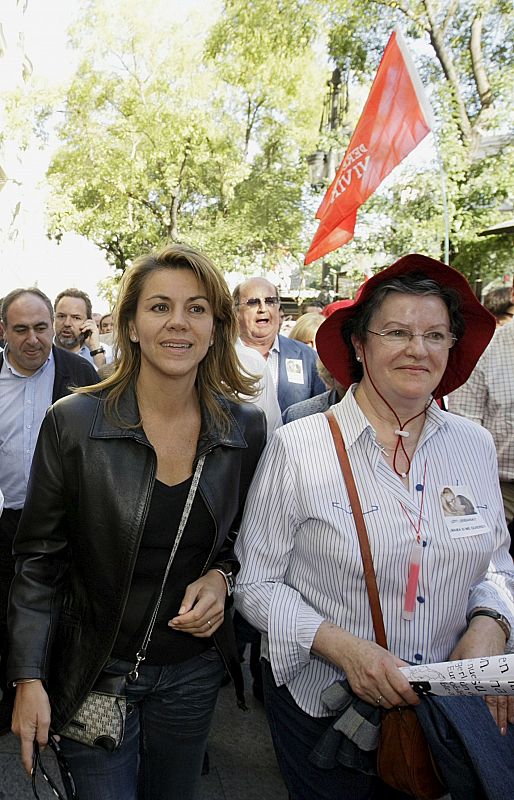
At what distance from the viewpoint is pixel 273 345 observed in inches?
191

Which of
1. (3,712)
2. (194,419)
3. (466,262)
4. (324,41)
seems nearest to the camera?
(194,419)

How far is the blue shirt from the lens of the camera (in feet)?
12.3

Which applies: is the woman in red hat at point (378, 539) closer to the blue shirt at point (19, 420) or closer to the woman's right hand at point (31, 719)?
the woman's right hand at point (31, 719)

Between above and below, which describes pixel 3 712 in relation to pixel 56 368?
below

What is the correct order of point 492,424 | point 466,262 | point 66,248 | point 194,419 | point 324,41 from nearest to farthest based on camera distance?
1. point 194,419
2. point 492,424
3. point 466,262
4. point 324,41
5. point 66,248

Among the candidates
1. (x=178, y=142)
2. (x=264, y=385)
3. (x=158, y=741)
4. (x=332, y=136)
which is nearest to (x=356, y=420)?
(x=158, y=741)

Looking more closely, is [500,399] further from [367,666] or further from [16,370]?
[16,370]

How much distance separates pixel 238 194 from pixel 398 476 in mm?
21342

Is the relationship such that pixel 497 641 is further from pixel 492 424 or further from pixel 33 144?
pixel 33 144

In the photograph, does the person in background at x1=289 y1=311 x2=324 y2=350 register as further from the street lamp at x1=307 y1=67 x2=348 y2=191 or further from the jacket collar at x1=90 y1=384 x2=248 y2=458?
the street lamp at x1=307 y1=67 x2=348 y2=191

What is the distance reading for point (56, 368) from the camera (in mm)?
4051

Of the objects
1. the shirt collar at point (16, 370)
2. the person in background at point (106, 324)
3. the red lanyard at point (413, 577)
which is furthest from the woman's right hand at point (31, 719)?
the person in background at point (106, 324)

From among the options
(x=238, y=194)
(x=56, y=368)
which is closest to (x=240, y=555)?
(x=56, y=368)

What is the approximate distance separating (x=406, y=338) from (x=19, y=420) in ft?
8.54
